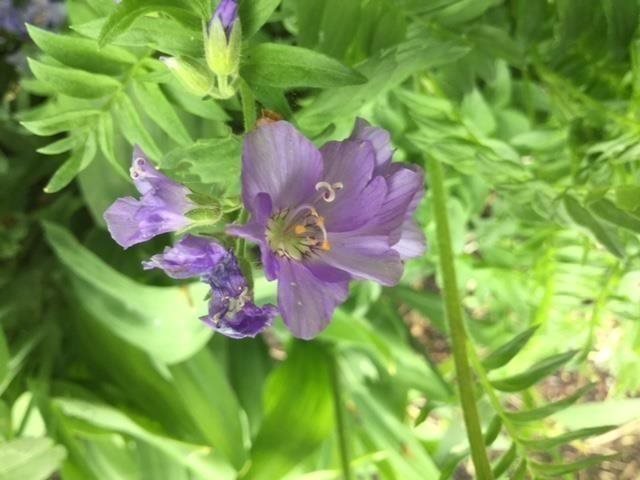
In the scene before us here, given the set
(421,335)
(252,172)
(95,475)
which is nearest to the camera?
(252,172)

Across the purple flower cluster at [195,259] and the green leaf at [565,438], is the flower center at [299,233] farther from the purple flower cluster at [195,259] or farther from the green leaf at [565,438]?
the green leaf at [565,438]

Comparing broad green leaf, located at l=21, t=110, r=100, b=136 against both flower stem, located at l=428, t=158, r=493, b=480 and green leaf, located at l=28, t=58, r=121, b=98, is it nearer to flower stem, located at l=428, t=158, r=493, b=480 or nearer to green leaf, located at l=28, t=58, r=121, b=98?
green leaf, located at l=28, t=58, r=121, b=98

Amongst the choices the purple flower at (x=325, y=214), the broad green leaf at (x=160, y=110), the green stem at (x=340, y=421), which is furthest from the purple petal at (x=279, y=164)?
the green stem at (x=340, y=421)

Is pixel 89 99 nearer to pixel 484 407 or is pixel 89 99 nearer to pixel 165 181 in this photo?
pixel 165 181

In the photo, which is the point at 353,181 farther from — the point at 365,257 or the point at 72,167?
the point at 72,167

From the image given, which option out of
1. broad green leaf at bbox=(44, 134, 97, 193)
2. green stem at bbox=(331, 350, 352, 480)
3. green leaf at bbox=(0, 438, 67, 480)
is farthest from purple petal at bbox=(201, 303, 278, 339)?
green stem at bbox=(331, 350, 352, 480)

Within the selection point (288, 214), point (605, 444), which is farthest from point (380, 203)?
point (605, 444)
